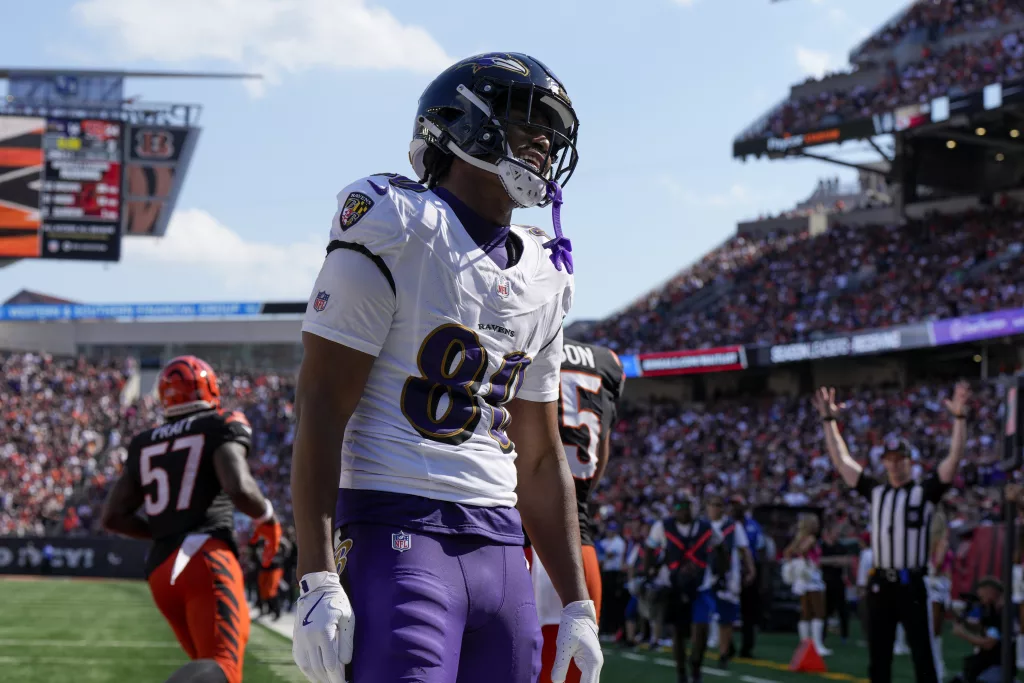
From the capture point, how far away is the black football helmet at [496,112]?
114 inches

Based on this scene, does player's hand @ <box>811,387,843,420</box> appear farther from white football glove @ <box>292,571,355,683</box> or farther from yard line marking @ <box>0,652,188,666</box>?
yard line marking @ <box>0,652,188,666</box>

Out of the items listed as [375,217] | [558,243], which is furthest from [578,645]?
[375,217]

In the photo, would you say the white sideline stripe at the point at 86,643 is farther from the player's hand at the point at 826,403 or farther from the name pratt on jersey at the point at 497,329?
the name pratt on jersey at the point at 497,329

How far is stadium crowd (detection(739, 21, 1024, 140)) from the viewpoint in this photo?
30.2m

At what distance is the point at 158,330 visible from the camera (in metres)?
57.0

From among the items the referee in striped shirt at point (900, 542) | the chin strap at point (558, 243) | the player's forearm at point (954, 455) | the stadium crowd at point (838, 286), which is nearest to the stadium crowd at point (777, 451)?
the stadium crowd at point (838, 286)

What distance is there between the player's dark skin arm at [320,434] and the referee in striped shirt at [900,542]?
545cm

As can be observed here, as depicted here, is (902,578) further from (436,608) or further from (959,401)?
(436,608)

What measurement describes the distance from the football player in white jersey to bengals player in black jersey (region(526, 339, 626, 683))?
A: 2.82 meters

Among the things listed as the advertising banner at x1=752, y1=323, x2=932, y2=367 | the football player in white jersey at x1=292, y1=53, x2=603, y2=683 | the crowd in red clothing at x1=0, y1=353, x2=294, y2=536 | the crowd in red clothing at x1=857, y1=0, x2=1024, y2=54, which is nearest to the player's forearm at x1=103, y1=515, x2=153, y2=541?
the football player in white jersey at x1=292, y1=53, x2=603, y2=683

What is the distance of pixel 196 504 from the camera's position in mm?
5621

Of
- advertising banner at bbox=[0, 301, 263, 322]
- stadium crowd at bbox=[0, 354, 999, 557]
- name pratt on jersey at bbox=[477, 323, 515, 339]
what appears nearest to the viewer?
name pratt on jersey at bbox=[477, 323, 515, 339]

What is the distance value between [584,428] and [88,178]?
24878mm

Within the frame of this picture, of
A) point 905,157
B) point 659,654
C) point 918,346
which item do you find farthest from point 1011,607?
point 905,157
